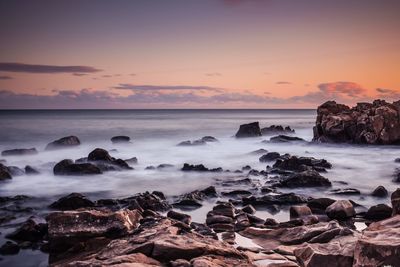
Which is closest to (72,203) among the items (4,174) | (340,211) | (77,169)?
(77,169)

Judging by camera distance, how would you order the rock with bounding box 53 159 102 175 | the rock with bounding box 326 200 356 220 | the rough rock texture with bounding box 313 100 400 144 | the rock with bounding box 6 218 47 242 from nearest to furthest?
the rock with bounding box 6 218 47 242 → the rock with bounding box 326 200 356 220 → the rock with bounding box 53 159 102 175 → the rough rock texture with bounding box 313 100 400 144

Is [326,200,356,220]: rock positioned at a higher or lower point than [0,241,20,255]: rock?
higher

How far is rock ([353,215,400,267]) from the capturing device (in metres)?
4.79

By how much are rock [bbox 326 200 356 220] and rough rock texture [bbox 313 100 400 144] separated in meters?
19.6

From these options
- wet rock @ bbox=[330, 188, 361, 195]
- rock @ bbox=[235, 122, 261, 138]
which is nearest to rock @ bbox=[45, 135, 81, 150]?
Result: rock @ bbox=[235, 122, 261, 138]

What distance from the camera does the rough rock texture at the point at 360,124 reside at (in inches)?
1069

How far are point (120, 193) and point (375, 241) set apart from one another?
9561mm

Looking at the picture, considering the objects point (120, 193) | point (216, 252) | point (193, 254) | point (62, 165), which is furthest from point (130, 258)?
point (62, 165)

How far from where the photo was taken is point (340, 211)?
920 cm

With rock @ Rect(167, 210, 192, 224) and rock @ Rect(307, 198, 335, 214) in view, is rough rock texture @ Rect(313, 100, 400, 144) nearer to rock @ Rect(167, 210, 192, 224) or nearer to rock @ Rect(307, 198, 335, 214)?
rock @ Rect(307, 198, 335, 214)

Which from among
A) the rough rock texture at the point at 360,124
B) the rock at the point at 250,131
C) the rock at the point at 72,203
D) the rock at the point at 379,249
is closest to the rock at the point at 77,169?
the rock at the point at 72,203

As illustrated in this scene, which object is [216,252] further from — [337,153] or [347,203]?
[337,153]

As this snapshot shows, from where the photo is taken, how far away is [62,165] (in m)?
16.5

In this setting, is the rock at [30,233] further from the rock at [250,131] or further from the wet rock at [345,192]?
the rock at [250,131]
